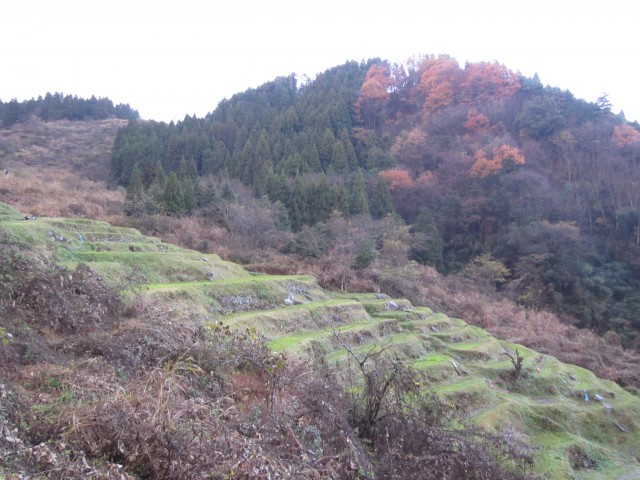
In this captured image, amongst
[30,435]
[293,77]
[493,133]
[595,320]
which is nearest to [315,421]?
[30,435]

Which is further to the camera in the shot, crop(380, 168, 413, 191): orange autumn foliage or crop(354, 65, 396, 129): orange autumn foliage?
crop(354, 65, 396, 129): orange autumn foliage

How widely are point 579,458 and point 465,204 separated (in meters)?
30.5

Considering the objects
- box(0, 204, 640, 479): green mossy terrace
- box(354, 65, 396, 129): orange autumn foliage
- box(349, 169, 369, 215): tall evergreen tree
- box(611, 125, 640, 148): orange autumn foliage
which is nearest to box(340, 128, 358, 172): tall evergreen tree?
box(349, 169, 369, 215): tall evergreen tree

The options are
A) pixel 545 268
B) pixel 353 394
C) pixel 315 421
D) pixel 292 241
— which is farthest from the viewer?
pixel 545 268

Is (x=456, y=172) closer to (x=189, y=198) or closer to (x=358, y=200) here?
(x=358, y=200)

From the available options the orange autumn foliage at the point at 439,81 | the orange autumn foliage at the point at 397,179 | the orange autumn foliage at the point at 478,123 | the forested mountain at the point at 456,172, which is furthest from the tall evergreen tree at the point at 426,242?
the orange autumn foliage at the point at 439,81

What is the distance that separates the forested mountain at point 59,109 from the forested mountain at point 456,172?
2014cm

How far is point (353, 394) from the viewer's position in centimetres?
786

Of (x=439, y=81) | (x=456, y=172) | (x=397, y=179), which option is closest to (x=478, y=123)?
(x=456, y=172)

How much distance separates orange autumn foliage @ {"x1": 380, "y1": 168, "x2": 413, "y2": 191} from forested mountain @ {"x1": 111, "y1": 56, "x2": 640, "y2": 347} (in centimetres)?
12

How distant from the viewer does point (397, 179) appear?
4234cm

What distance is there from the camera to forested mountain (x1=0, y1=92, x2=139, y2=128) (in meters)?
62.7

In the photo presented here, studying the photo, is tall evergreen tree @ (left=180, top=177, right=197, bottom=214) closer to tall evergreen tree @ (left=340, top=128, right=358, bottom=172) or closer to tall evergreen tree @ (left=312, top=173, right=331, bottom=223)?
tall evergreen tree @ (left=312, top=173, right=331, bottom=223)

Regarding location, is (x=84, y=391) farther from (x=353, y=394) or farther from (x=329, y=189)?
(x=329, y=189)
